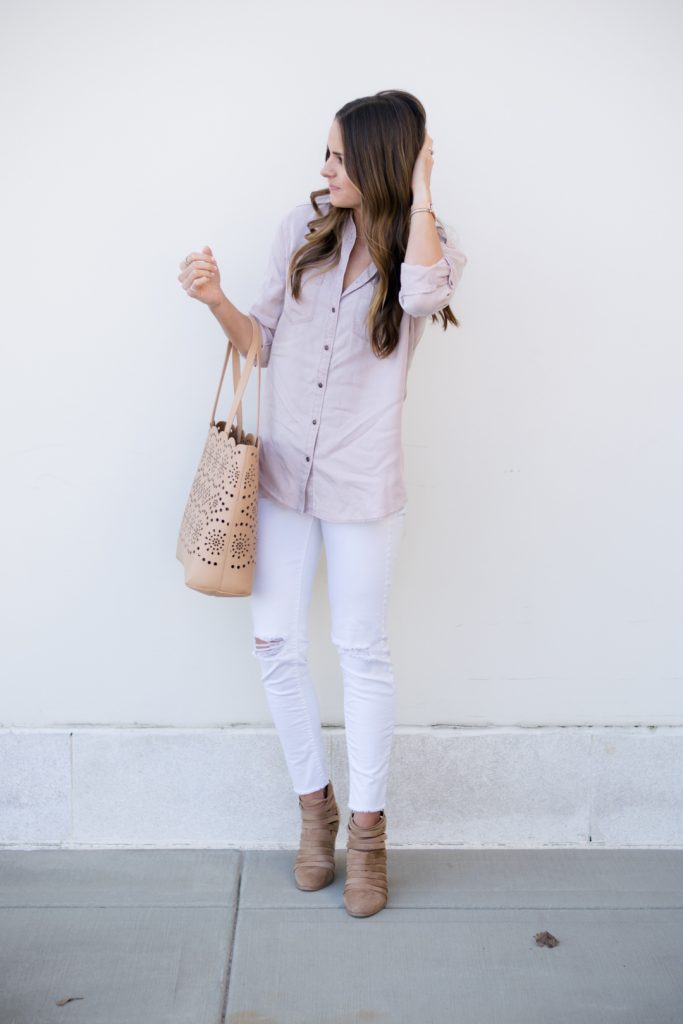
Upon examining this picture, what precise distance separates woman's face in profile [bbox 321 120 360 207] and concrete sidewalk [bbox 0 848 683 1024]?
5.96 feet

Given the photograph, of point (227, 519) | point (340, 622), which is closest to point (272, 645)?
point (340, 622)

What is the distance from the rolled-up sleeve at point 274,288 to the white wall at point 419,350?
0.23m

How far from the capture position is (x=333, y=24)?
2904 millimetres

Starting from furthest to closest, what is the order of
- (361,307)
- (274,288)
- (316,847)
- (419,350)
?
(419,350) < (316,847) < (274,288) < (361,307)

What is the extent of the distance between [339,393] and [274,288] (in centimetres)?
34

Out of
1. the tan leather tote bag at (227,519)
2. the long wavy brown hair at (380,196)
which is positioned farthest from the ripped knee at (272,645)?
the long wavy brown hair at (380,196)

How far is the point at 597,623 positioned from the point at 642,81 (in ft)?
5.08

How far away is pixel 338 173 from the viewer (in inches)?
101

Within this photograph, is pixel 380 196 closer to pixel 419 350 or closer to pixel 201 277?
pixel 201 277

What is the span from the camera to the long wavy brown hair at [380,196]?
2535 millimetres

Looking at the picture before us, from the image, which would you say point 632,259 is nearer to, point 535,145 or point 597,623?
point 535,145

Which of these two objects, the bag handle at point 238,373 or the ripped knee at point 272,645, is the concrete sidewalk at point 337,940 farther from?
the bag handle at point 238,373

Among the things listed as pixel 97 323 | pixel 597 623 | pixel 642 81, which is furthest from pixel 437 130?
pixel 597 623

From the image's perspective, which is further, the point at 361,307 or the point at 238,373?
the point at 238,373
